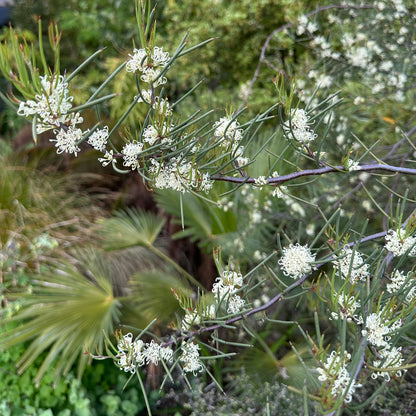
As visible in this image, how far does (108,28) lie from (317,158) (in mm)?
4039

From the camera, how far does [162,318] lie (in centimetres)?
177

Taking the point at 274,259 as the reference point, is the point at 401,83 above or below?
above

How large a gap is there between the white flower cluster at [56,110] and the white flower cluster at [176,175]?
0.38ft

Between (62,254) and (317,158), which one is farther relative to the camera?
(62,254)

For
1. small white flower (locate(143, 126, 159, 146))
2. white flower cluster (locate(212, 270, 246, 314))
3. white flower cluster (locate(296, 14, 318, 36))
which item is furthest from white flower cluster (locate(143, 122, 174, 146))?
white flower cluster (locate(296, 14, 318, 36))

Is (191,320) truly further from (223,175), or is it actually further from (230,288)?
(223,175)

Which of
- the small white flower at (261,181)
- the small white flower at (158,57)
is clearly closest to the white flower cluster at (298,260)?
the small white flower at (261,181)

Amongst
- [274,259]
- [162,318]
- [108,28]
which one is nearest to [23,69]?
[162,318]

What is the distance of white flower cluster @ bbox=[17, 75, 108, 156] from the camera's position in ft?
1.72

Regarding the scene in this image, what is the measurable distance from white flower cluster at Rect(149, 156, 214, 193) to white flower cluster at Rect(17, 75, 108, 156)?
0.38 ft

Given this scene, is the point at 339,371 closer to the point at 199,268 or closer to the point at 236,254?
the point at 236,254

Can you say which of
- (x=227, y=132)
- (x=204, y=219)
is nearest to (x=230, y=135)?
(x=227, y=132)

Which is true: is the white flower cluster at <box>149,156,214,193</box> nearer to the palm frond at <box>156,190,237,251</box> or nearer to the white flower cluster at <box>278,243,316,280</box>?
the white flower cluster at <box>278,243,316,280</box>

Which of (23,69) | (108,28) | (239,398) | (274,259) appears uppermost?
(108,28)
